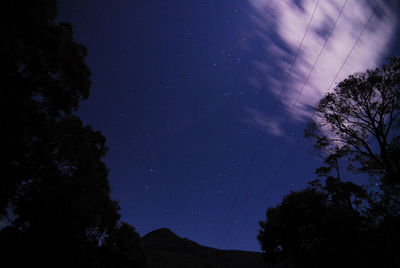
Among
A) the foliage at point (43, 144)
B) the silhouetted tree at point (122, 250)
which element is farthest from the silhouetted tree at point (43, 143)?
the silhouetted tree at point (122, 250)

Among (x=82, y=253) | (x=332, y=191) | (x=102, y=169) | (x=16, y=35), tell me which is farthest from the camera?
(x=332, y=191)

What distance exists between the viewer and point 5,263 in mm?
Answer: 7910

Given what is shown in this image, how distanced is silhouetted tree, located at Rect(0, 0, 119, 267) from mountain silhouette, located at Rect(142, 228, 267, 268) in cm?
1856

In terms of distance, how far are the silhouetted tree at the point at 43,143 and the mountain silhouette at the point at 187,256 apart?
1856cm

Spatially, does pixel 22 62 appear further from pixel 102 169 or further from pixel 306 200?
pixel 306 200

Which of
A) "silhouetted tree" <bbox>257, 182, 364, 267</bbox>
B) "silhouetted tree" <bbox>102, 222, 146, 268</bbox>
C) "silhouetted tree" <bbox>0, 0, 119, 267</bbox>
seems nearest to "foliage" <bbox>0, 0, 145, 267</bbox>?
"silhouetted tree" <bbox>0, 0, 119, 267</bbox>

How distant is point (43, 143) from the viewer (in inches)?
305

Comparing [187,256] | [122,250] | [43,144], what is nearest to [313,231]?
[122,250]

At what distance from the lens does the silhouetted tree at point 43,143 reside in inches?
260

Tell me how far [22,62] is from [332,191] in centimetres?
2538

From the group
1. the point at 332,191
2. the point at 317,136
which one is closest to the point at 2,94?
the point at 317,136

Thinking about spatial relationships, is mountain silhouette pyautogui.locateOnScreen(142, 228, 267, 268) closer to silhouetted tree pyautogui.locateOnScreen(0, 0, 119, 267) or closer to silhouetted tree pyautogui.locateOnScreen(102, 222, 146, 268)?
silhouetted tree pyautogui.locateOnScreen(102, 222, 146, 268)

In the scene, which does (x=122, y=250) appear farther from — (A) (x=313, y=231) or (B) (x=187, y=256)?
(B) (x=187, y=256)

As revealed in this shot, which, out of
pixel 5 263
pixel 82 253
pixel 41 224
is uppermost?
pixel 41 224
